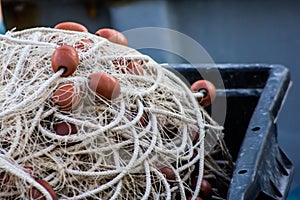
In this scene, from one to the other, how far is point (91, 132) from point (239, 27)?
1.98 meters

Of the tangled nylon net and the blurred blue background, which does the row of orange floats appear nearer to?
the tangled nylon net

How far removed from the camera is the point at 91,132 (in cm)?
101

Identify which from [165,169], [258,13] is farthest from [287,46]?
[165,169]

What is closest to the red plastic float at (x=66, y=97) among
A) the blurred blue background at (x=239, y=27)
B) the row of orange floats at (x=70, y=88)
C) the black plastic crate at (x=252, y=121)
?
the row of orange floats at (x=70, y=88)

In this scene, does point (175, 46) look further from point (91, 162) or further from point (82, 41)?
point (91, 162)

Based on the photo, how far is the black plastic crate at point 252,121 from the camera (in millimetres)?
Answer: 1120

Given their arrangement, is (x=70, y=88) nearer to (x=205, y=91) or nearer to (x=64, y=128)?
(x=64, y=128)

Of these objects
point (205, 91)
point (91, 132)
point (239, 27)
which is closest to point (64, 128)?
point (91, 132)

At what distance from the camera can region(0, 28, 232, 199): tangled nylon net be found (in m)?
0.99

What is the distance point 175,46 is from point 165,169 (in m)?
1.60

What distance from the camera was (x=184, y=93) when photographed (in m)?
1.23

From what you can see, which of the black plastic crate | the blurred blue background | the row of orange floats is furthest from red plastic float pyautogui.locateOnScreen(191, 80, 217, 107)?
the blurred blue background

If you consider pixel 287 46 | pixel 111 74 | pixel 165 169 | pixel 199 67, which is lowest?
pixel 287 46

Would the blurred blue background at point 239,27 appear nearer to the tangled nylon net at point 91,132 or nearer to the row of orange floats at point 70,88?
the tangled nylon net at point 91,132
